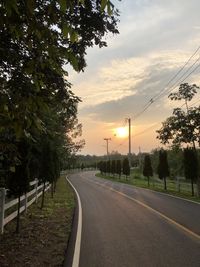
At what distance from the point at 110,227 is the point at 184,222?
2.71 meters

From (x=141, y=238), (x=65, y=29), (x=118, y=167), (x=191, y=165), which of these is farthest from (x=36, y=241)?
(x=118, y=167)

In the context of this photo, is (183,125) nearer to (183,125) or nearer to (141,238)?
(183,125)

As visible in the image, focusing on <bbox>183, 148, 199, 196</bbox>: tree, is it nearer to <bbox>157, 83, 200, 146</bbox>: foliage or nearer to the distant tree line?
<bbox>157, 83, 200, 146</bbox>: foliage

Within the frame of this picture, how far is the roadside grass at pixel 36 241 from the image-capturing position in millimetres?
9344

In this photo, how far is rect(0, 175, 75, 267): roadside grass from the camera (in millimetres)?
9344

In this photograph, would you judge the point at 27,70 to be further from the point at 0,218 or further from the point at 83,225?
the point at 83,225

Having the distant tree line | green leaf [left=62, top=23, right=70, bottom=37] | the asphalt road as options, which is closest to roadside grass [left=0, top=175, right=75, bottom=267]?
the asphalt road

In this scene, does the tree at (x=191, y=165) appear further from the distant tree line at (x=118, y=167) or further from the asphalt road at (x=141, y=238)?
the distant tree line at (x=118, y=167)

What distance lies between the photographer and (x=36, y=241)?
11.6 m

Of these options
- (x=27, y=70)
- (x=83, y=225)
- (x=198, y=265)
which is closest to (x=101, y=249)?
(x=198, y=265)

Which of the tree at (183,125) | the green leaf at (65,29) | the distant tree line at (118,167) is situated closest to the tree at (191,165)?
the tree at (183,125)

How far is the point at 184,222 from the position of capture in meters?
15.4

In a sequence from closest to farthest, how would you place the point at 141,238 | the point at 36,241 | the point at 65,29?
the point at 65,29
the point at 36,241
the point at 141,238

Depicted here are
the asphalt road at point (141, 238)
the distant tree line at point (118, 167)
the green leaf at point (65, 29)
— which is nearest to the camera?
the green leaf at point (65, 29)
